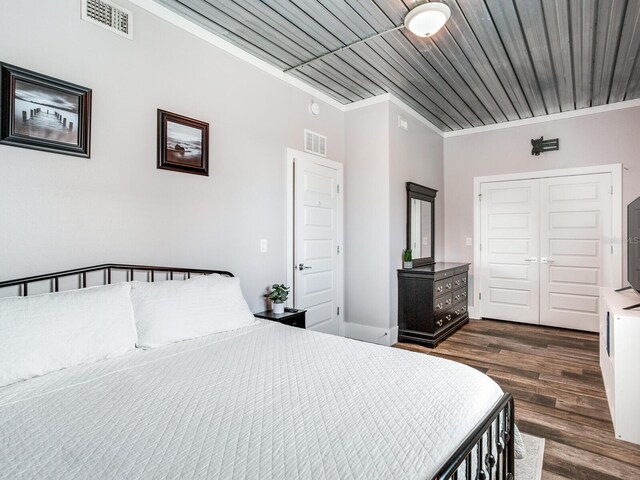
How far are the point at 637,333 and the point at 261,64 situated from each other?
3.44 meters

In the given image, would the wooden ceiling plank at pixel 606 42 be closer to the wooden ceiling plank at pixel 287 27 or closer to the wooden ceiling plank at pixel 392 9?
the wooden ceiling plank at pixel 392 9

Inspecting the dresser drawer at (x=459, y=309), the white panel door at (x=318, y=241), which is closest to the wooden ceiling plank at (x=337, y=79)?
the white panel door at (x=318, y=241)

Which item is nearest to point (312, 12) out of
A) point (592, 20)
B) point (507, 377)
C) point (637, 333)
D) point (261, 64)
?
point (261, 64)

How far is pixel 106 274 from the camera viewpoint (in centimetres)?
215

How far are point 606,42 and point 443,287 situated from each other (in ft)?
8.83

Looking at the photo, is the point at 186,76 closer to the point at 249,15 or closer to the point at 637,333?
the point at 249,15

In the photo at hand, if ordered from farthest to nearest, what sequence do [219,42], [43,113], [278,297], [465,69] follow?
[465,69], [278,297], [219,42], [43,113]

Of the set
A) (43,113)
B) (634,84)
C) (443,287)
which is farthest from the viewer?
(443,287)

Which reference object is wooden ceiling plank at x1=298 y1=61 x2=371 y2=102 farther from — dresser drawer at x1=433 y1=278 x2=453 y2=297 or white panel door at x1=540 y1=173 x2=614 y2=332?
white panel door at x1=540 y1=173 x2=614 y2=332

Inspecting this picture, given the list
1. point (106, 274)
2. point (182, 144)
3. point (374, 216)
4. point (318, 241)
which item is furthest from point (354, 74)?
point (106, 274)

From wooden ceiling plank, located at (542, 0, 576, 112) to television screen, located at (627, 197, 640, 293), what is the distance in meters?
1.39

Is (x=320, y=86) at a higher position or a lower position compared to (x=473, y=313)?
higher

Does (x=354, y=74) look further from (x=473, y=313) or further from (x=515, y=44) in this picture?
(x=473, y=313)

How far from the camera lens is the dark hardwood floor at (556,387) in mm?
1971
